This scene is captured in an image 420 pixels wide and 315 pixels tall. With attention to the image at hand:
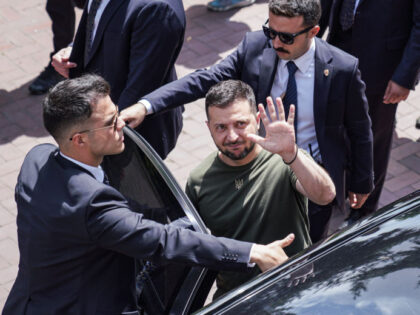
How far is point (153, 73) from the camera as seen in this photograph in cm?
428

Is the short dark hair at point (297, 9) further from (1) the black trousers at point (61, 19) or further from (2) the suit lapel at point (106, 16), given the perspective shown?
(1) the black trousers at point (61, 19)

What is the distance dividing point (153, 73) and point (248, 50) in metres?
0.59

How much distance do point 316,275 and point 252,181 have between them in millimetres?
1036

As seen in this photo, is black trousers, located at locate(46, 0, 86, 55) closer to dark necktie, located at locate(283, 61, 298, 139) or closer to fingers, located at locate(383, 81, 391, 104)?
fingers, located at locate(383, 81, 391, 104)

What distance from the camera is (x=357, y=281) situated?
237cm

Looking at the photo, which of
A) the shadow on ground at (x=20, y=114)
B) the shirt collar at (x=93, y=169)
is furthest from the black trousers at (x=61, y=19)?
the shirt collar at (x=93, y=169)

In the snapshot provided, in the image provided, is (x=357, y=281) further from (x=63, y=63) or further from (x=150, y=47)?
(x=63, y=63)

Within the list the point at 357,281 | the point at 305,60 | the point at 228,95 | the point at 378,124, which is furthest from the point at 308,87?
the point at 357,281

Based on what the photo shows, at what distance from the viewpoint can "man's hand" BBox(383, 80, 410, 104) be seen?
4641mm

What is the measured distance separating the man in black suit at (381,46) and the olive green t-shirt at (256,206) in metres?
1.49

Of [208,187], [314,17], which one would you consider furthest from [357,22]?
[208,187]

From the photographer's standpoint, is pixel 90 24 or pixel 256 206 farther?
pixel 90 24

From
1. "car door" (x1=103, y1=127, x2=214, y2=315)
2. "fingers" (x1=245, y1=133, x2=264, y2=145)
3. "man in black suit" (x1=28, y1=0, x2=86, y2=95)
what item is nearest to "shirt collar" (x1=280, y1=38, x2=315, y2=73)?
"fingers" (x1=245, y1=133, x2=264, y2=145)

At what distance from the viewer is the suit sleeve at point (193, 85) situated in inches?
158
